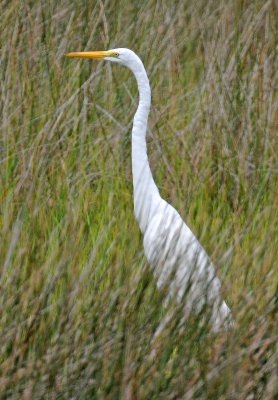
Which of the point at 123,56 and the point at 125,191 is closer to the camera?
the point at 123,56

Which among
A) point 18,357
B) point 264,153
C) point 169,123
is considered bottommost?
point 18,357

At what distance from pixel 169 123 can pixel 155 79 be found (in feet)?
1.33

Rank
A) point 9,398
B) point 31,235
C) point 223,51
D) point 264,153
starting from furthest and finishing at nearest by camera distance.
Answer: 1. point 223,51
2. point 264,153
3. point 31,235
4. point 9,398

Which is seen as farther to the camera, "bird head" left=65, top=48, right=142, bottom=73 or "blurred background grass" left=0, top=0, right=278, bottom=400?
"bird head" left=65, top=48, right=142, bottom=73

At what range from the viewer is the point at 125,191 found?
3594mm

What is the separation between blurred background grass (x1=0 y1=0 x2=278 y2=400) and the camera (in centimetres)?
226

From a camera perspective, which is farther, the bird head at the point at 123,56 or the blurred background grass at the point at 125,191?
the bird head at the point at 123,56

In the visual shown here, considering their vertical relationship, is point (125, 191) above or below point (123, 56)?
below

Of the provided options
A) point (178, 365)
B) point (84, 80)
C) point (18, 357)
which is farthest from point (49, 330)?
point (84, 80)

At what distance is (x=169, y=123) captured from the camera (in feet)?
12.2

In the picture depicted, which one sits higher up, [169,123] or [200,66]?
[200,66]

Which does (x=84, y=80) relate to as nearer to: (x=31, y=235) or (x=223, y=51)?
(x=223, y=51)

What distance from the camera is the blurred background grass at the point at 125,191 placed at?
226 cm

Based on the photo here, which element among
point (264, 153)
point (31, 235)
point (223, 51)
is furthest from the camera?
point (223, 51)
